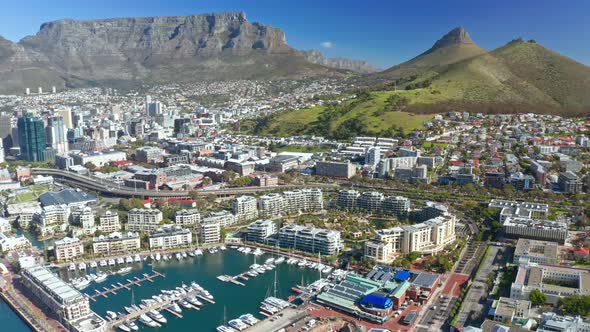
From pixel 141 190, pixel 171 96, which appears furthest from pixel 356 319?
pixel 171 96

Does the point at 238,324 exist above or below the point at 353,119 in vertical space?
below

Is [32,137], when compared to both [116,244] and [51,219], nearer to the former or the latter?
[51,219]

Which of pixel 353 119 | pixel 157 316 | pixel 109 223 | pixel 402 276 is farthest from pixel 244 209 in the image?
pixel 353 119

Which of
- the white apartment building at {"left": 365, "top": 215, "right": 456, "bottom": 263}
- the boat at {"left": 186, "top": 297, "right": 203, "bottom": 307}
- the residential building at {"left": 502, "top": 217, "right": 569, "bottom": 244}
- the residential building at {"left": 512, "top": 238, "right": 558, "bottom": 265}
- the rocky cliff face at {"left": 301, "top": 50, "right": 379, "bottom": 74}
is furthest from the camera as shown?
the rocky cliff face at {"left": 301, "top": 50, "right": 379, "bottom": 74}

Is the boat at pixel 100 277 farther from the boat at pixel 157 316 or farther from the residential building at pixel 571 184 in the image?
the residential building at pixel 571 184

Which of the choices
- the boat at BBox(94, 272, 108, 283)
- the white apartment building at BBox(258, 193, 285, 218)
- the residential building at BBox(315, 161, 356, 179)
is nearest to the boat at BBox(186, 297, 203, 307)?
the boat at BBox(94, 272, 108, 283)

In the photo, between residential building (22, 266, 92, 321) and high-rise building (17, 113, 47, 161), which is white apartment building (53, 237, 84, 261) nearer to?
residential building (22, 266, 92, 321)

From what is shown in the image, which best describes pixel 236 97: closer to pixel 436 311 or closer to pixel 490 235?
pixel 490 235
